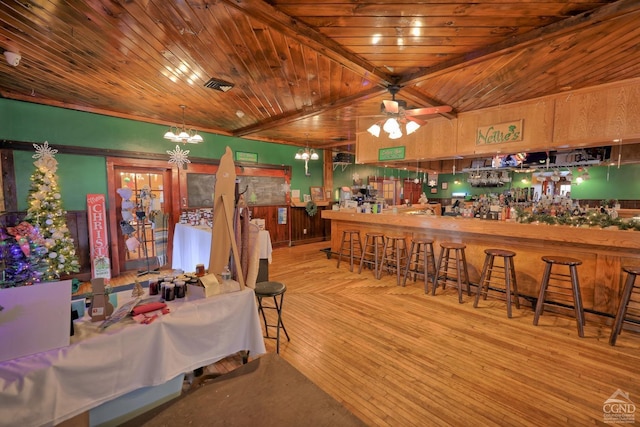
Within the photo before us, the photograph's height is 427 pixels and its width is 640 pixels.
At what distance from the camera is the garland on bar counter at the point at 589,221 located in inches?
124

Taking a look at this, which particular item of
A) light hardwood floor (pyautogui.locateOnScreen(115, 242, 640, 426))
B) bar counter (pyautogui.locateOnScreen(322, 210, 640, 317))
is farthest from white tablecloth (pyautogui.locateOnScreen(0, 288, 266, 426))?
bar counter (pyautogui.locateOnScreen(322, 210, 640, 317))

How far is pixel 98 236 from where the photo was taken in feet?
15.4

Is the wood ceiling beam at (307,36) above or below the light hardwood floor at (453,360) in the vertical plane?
above

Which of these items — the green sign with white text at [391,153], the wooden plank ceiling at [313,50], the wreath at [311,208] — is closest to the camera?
the wooden plank ceiling at [313,50]

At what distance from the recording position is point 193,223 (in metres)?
5.11

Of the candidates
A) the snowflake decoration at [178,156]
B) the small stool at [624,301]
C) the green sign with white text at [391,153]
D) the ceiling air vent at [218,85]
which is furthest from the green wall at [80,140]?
the small stool at [624,301]

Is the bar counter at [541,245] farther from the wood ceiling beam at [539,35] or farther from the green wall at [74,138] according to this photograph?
the green wall at [74,138]

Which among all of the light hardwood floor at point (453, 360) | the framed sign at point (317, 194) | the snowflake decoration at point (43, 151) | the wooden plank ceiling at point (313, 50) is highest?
the wooden plank ceiling at point (313, 50)

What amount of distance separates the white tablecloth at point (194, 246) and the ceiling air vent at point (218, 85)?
189cm

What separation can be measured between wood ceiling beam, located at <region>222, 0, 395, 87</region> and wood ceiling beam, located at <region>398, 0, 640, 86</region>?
58 cm

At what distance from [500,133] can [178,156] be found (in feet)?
18.9

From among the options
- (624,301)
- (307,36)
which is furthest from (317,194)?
(624,301)

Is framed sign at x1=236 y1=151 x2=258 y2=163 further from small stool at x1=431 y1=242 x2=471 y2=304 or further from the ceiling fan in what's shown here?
small stool at x1=431 y1=242 x2=471 y2=304

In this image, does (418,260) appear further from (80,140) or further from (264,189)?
(80,140)
